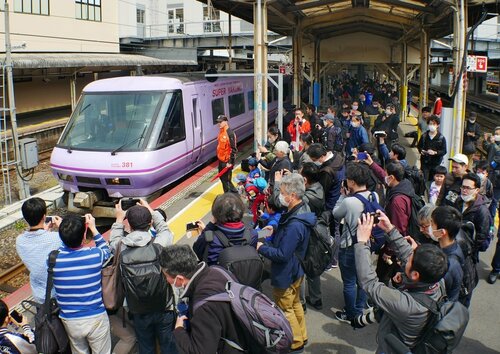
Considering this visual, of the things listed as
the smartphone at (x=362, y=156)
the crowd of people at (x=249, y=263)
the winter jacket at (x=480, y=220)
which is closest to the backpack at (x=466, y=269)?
the crowd of people at (x=249, y=263)

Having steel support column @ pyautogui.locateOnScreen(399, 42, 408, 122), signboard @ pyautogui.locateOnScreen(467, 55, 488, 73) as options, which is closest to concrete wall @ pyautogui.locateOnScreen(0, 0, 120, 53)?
steel support column @ pyautogui.locateOnScreen(399, 42, 408, 122)

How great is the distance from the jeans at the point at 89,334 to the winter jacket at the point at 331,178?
317cm

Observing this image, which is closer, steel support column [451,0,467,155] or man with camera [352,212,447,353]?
man with camera [352,212,447,353]

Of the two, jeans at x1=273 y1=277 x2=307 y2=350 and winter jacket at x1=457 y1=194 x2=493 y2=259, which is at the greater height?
winter jacket at x1=457 y1=194 x2=493 y2=259

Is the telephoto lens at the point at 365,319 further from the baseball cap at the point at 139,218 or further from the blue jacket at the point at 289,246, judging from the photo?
the baseball cap at the point at 139,218

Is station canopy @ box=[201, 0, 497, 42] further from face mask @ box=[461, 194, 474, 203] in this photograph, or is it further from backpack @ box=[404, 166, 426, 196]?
face mask @ box=[461, 194, 474, 203]

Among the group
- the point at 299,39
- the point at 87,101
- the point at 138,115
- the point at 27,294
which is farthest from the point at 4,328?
the point at 299,39

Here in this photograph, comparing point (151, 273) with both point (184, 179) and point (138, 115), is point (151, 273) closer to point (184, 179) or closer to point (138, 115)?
point (138, 115)

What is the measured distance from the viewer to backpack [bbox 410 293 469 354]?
9.48 ft

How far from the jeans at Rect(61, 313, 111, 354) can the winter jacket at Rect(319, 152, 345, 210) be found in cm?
317

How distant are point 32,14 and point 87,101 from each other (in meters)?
20.0

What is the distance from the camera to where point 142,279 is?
372 cm

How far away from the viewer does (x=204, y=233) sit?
3822 millimetres

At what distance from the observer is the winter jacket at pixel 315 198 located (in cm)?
540
